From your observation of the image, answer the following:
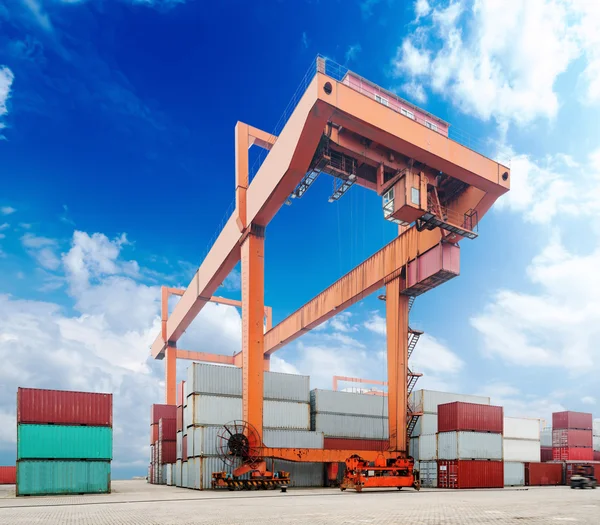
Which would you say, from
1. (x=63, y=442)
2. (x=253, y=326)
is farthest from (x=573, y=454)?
(x=63, y=442)

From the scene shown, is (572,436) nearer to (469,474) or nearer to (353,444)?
(469,474)

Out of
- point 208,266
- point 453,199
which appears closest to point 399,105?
point 453,199

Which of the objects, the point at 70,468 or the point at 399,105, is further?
the point at 399,105

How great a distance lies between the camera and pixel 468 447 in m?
28.0

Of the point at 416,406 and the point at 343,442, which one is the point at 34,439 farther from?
the point at 416,406

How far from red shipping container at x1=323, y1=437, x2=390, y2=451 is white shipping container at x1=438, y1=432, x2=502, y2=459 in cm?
437

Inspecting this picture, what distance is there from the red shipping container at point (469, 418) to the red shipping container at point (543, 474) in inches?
255

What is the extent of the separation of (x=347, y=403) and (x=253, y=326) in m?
9.46

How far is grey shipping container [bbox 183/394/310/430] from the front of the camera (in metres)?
26.1

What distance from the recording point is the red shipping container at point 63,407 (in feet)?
72.8

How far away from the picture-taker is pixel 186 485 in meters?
27.6

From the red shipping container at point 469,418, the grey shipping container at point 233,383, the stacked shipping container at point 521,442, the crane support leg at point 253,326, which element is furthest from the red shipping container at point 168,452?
the stacked shipping container at point 521,442

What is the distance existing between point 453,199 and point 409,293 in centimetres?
528

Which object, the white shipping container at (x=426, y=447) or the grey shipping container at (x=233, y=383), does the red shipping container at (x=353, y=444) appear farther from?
the grey shipping container at (x=233, y=383)
